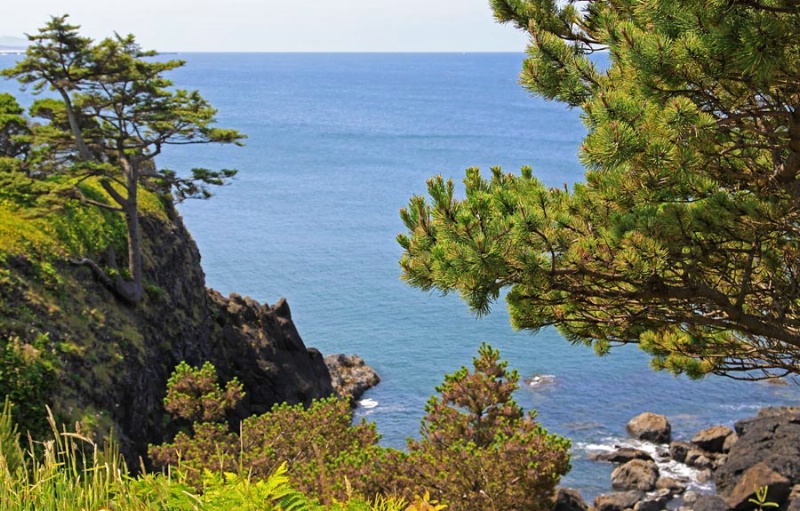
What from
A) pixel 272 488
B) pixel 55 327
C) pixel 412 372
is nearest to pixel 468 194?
pixel 272 488

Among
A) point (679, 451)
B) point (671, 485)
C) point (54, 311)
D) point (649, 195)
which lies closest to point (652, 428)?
point (679, 451)

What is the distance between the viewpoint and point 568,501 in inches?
1053

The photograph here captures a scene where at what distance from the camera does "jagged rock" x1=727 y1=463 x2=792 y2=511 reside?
25875 millimetres

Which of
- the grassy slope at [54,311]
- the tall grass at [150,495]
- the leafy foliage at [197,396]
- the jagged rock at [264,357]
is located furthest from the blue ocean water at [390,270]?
the tall grass at [150,495]

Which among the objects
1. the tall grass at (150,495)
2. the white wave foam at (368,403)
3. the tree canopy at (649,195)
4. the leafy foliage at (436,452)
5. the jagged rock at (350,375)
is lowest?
the white wave foam at (368,403)

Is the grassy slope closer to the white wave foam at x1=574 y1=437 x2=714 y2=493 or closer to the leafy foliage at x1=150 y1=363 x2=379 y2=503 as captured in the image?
the leafy foliage at x1=150 y1=363 x2=379 y2=503

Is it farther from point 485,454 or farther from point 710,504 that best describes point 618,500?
point 485,454

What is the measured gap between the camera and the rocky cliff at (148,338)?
22.5 metres

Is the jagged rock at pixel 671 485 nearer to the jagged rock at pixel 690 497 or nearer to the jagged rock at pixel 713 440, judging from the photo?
the jagged rock at pixel 690 497

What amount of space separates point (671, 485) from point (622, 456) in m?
2.80

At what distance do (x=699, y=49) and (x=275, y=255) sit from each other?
175 feet

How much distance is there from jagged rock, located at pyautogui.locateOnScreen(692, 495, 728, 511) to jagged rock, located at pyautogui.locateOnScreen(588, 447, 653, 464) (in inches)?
198

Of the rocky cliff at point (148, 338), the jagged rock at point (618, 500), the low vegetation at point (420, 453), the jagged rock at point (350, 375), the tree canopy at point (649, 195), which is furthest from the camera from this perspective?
the jagged rock at point (350, 375)

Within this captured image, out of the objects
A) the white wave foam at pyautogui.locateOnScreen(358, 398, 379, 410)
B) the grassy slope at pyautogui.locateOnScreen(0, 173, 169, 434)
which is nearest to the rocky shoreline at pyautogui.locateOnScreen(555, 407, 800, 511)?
the white wave foam at pyautogui.locateOnScreen(358, 398, 379, 410)
